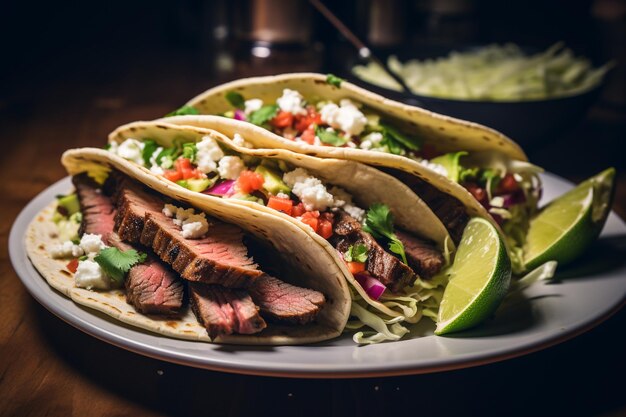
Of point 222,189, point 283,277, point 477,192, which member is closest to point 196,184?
point 222,189

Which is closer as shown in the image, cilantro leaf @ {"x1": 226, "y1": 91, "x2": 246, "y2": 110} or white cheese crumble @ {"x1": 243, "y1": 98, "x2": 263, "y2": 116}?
white cheese crumble @ {"x1": 243, "y1": 98, "x2": 263, "y2": 116}

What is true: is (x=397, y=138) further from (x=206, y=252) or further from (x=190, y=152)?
(x=206, y=252)

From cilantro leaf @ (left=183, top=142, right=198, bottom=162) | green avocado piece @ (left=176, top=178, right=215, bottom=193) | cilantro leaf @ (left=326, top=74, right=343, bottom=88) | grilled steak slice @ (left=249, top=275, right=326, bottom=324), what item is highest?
cilantro leaf @ (left=326, top=74, right=343, bottom=88)

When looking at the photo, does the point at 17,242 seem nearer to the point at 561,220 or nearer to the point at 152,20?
the point at 561,220

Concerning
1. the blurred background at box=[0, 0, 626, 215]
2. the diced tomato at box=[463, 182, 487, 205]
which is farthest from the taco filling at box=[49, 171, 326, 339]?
the blurred background at box=[0, 0, 626, 215]

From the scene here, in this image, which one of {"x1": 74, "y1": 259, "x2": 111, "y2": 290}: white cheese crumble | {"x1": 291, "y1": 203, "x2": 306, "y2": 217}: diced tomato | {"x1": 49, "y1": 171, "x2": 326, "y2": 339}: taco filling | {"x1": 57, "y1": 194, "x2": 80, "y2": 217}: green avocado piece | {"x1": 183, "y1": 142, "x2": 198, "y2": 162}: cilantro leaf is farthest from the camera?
{"x1": 57, "y1": 194, "x2": 80, "y2": 217}: green avocado piece

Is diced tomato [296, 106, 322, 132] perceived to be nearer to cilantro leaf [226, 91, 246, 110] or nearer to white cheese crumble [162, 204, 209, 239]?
cilantro leaf [226, 91, 246, 110]

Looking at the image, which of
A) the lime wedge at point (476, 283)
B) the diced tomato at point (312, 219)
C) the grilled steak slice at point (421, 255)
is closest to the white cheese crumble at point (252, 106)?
the diced tomato at point (312, 219)
